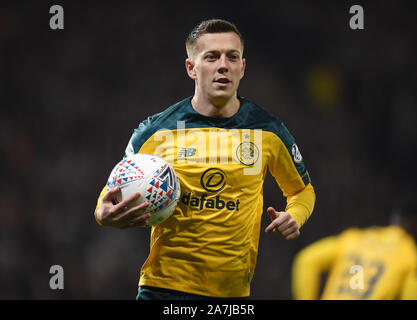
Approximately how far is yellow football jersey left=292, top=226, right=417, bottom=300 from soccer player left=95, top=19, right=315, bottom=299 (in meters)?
1.31

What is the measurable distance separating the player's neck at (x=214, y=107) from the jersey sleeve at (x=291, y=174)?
29 centimetres

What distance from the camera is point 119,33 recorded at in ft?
23.9

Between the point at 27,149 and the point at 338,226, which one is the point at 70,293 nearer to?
the point at 27,149

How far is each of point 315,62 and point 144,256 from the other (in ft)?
12.0

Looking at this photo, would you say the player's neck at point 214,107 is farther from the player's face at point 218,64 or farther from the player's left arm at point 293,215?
the player's left arm at point 293,215

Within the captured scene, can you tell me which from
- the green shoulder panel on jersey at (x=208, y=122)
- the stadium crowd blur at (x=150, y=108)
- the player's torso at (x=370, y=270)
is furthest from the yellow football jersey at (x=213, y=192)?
the stadium crowd blur at (x=150, y=108)

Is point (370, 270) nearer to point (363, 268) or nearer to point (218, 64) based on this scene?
point (363, 268)

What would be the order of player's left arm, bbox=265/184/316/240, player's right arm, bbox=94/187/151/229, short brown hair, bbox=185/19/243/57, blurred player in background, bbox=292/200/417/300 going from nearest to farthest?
player's right arm, bbox=94/187/151/229 → player's left arm, bbox=265/184/316/240 → short brown hair, bbox=185/19/243/57 → blurred player in background, bbox=292/200/417/300

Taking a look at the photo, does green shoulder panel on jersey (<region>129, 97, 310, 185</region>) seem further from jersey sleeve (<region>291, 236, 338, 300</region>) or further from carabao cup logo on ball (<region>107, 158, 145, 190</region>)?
jersey sleeve (<region>291, 236, 338, 300</region>)

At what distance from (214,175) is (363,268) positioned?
189 centimetres

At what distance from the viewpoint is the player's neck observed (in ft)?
9.61

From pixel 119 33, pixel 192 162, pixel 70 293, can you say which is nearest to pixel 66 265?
pixel 70 293

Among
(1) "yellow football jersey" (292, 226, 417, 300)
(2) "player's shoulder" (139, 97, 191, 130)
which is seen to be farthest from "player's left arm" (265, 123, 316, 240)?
(1) "yellow football jersey" (292, 226, 417, 300)

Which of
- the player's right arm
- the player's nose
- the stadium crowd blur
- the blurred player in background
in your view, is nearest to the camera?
the player's right arm
